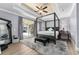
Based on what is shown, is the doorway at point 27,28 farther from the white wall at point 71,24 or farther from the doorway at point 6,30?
the white wall at point 71,24

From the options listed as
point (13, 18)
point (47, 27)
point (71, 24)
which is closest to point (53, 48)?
point (47, 27)

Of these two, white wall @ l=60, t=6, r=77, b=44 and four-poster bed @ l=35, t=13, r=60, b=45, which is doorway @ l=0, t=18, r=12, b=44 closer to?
four-poster bed @ l=35, t=13, r=60, b=45

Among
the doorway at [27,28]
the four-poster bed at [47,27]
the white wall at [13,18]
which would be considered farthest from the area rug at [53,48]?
the white wall at [13,18]

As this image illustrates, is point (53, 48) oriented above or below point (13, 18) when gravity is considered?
below

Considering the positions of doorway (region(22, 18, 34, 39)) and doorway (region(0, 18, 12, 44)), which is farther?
doorway (region(22, 18, 34, 39))

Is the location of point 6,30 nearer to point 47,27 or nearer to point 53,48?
point 47,27

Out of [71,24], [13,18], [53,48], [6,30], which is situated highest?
[13,18]

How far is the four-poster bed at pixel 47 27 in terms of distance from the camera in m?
2.04

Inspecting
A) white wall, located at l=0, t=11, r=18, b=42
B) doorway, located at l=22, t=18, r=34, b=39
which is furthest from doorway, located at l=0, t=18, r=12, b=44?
doorway, located at l=22, t=18, r=34, b=39

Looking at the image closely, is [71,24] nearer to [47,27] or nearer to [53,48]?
[47,27]

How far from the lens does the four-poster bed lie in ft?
6.71

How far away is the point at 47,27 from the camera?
6.84ft
